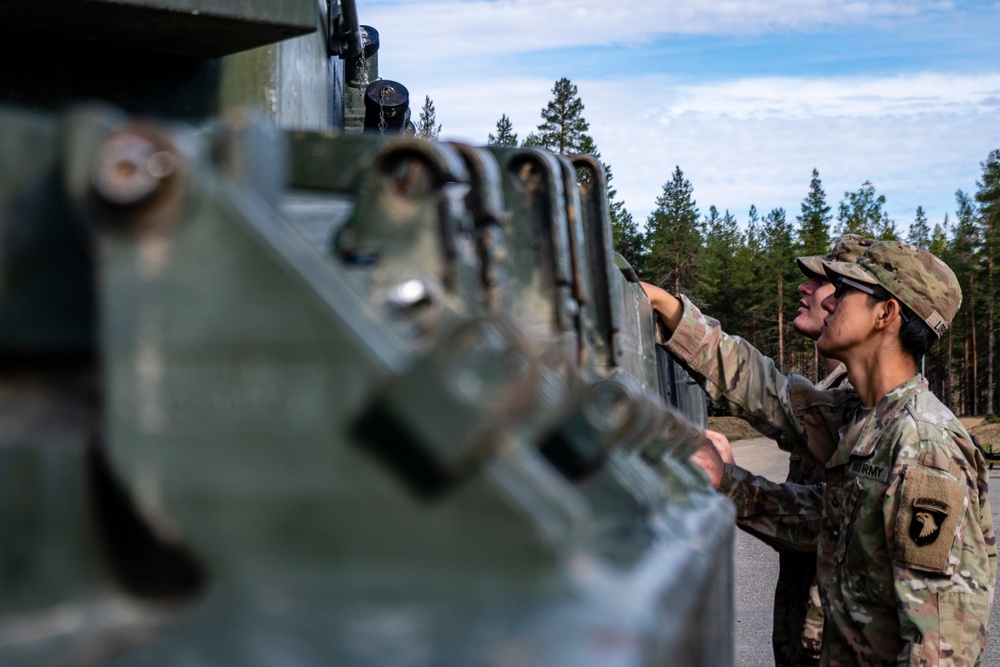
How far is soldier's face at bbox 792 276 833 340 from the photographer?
5.82 m

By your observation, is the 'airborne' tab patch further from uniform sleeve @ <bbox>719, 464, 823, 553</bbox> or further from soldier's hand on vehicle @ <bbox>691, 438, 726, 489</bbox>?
uniform sleeve @ <bbox>719, 464, 823, 553</bbox>

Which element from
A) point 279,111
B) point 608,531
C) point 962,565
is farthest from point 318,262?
point 962,565

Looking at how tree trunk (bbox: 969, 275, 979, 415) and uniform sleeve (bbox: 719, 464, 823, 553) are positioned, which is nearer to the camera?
uniform sleeve (bbox: 719, 464, 823, 553)

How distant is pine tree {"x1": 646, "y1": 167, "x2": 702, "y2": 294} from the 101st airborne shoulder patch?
64.0m

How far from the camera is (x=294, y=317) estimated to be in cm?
119

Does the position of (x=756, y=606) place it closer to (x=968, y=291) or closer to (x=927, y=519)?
(x=927, y=519)

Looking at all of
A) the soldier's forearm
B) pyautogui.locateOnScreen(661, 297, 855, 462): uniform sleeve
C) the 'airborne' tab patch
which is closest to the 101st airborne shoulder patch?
the 'airborne' tab patch

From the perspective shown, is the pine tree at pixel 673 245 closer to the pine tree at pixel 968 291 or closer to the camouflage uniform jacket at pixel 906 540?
the pine tree at pixel 968 291

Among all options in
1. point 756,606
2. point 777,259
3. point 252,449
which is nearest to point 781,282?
point 777,259

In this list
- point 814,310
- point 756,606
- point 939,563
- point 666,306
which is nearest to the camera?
point 939,563

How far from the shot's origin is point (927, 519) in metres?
4.11

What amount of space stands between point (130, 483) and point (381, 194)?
2.34 feet

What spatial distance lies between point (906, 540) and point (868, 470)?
38cm

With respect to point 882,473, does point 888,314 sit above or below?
above
